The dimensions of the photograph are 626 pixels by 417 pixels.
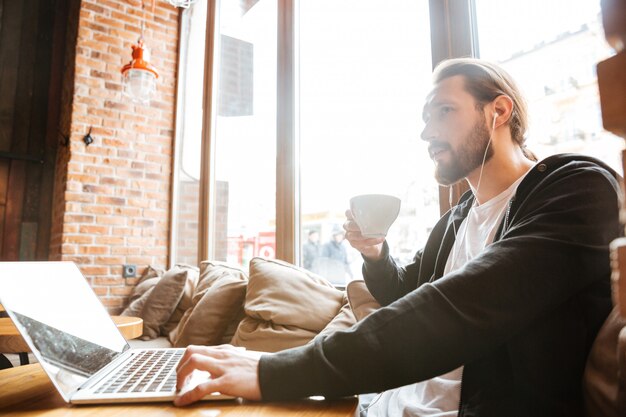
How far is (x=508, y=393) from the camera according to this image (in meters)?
0.81

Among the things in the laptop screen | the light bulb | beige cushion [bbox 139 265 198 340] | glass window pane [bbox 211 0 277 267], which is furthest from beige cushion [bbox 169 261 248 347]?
the light bulb

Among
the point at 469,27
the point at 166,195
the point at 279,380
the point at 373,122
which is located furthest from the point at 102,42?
the point at 279,380

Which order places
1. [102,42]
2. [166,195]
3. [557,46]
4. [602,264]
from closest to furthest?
[602,264]
[557,46]
[102,42]
[166,195]

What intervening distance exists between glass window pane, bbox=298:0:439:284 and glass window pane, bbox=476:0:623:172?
0.40 m

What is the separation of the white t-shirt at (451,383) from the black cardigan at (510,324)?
0.12 m

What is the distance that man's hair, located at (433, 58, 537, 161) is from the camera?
1275mm

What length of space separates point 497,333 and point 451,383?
359mm

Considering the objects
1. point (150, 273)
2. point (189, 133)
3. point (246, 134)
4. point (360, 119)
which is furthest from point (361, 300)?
point (189, 133)

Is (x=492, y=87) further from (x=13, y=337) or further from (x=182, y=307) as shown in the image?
(x=182, y=307)

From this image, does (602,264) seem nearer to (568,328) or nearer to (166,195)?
(568,328)

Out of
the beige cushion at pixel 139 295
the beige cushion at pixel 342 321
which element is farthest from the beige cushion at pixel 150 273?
the beige cushion at pixel 342 321

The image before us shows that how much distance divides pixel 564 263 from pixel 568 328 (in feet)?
0.44

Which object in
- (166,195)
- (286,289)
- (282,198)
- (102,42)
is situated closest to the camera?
(286,289)

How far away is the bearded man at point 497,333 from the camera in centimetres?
66
